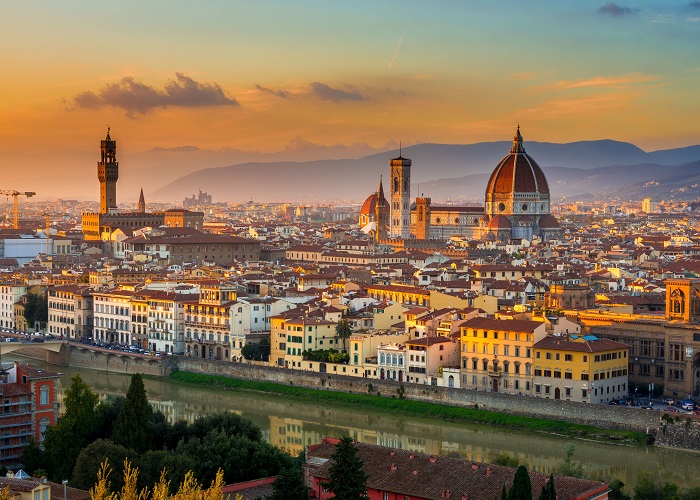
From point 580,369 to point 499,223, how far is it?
53.3 metres

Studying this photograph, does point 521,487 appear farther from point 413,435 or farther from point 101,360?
point 101,360

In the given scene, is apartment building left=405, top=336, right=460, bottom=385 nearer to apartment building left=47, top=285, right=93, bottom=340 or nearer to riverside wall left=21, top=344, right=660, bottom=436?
riverside wall left=21, top=344, right=660, bottom=436

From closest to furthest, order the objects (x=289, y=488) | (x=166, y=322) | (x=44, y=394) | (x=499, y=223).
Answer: (x=289, y=488)
(x=44, y=394)
(x=166, y=322)
(x=499, y=223)

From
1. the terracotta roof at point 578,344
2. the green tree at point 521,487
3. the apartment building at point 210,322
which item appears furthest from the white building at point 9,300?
the green tree at point 521,487

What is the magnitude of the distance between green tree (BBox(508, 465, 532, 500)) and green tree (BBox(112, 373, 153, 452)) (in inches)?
290

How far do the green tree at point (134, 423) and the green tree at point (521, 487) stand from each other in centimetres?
737

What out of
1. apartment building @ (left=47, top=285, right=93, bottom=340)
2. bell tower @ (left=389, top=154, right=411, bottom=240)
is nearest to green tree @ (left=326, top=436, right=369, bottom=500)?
apartment building @ (left=47, top=285, right=93, bottom=340)

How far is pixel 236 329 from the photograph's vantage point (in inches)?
1447

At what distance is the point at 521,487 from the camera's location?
17.5 metres

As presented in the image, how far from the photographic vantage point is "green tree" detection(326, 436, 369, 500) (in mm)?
17609

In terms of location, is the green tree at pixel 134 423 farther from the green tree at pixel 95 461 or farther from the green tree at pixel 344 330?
the green tree at pixel 344 330

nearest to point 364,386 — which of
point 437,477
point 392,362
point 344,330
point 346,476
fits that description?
point 392,362

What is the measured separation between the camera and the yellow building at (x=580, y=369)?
28.7 meters

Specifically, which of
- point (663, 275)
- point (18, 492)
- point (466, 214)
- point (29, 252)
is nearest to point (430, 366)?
point (18, 492)
